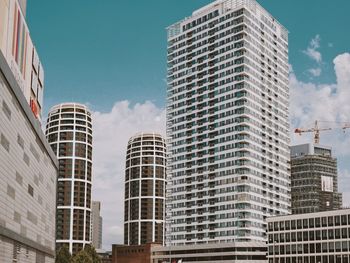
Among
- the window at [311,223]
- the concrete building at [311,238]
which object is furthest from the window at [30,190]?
the window at [311,223]

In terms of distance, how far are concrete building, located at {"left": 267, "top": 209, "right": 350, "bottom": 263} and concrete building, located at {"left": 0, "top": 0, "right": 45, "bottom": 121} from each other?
278 feet

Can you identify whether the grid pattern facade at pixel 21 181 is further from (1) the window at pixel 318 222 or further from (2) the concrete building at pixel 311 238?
(1) the window at pixel 318 222

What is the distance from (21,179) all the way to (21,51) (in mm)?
22147

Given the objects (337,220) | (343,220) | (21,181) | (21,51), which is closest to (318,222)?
(337,220)

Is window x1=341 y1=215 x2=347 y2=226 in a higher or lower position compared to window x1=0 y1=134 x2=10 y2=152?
lower

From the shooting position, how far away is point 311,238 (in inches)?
6718

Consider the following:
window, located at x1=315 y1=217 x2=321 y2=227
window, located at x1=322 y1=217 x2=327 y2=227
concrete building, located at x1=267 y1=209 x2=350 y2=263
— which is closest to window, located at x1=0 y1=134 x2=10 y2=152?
concrete building, located at x1=267 y1=209 x2=350 y2=263


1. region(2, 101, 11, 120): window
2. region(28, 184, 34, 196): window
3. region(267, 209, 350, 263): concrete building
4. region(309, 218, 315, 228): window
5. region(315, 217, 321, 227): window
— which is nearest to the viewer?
region(2, 101, 11, 120): window

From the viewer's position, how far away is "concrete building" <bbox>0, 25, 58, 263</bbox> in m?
77.1

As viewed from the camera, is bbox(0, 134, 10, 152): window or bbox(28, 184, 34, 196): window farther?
bbox(28, 184, 34, 196): window

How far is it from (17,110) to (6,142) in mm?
8742

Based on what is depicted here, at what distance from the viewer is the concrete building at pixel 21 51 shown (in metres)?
86.3

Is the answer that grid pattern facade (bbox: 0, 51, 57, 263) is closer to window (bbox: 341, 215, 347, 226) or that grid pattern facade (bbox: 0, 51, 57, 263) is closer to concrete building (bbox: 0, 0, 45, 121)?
concrete building (bbox: 0, 0, 45, 121)

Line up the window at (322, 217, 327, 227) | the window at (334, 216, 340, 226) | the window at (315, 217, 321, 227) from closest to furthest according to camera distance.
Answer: the window at (334, 216, 340, 226), the window at (322, 217, 327, 227), the window at (315, 217, 321, 227)
